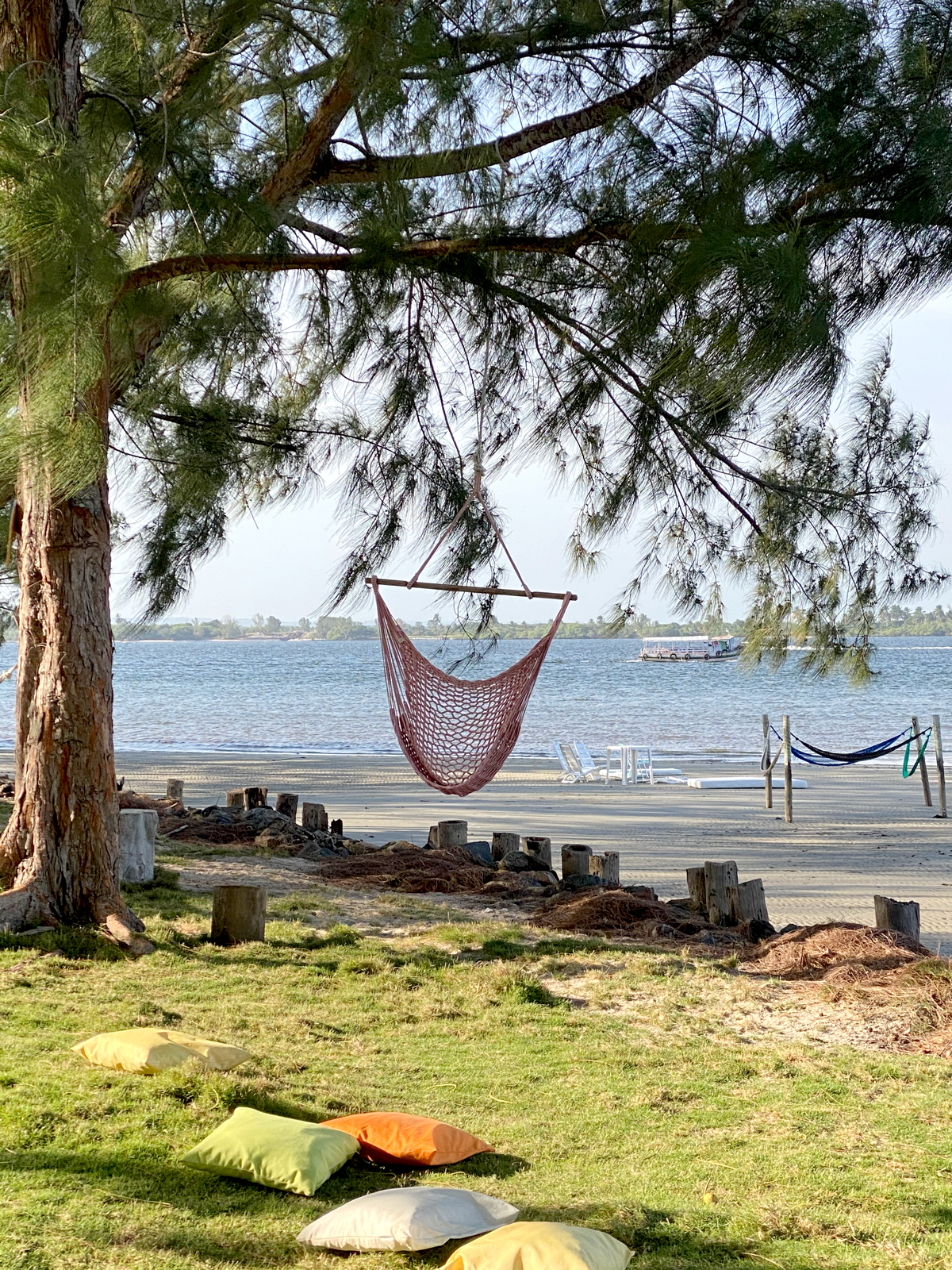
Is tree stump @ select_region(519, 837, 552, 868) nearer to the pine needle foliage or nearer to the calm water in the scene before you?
the pine needle foliage

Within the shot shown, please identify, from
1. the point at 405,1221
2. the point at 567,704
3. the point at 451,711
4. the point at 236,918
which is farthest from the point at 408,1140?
the point at 567,704

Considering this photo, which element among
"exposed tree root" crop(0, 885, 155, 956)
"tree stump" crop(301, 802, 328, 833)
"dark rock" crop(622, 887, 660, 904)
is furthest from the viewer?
"tree stump" crop(301, 802, 328, 833)

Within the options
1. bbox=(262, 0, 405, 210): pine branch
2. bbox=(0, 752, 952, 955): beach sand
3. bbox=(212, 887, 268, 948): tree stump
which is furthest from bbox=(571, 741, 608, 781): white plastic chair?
bbox=(262, 0, 405, 210): pine branch

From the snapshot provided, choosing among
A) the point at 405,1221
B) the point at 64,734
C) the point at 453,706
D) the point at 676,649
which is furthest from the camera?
the point at 676,649

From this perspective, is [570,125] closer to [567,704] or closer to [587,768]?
[587,768]

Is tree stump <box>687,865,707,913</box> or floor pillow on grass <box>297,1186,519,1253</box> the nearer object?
floor pillow on grass <box>297,1186,519,1253</box>

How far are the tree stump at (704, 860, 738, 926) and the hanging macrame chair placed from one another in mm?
1081

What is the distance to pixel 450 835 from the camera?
5617 millimetres

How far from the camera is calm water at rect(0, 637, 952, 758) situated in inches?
678

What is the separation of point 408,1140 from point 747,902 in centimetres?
255

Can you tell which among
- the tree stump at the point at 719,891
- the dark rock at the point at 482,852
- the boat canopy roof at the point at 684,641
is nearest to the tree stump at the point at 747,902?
the tree stump at the point at 719,891

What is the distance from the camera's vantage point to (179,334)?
13.9ft

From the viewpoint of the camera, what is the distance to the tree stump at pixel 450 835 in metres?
5.60

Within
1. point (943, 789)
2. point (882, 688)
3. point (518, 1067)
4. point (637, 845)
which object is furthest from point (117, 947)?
point (882, 688)
